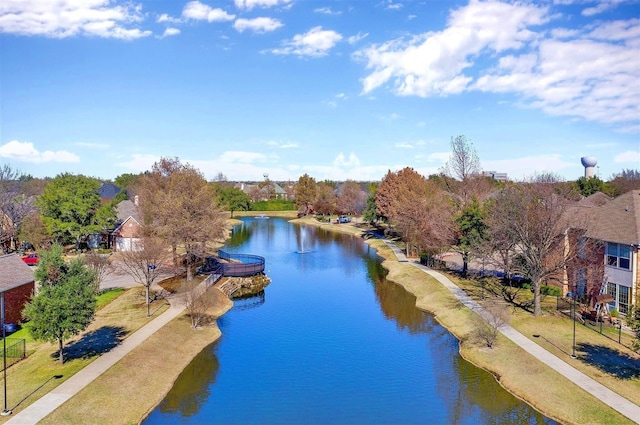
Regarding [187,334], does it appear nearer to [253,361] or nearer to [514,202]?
[253,361]

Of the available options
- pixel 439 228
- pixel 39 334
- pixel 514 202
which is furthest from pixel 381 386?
pixel 439 228

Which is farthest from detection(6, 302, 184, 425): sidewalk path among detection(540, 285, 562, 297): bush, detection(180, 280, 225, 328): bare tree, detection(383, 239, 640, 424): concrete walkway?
detection(540, 285, 562, 297): bush

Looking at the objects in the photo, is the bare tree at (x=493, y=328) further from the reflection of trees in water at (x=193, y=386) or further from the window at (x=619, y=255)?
the reflection of trees in water at (x=193, y=386)

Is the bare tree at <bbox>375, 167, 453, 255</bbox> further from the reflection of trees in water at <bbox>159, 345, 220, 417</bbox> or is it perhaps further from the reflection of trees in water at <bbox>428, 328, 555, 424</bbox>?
the reflection of trees in water at <bbox>159, 345, 220, 417</bbox>

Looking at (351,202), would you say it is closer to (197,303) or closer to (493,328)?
(197,303)

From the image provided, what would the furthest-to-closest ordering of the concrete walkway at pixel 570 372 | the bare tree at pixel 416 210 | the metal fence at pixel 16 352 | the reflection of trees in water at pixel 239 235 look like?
the reflection of trees in water at pixel 239 235 < the bare tree at pixel 416 210 < the metal fence at pixel 16 352 < the concrete walkway at pixel 570 372

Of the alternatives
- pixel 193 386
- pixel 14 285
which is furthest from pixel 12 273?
pixel 193 386

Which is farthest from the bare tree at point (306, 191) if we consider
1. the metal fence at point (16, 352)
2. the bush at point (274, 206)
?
the metal fence at point (16, 352)
